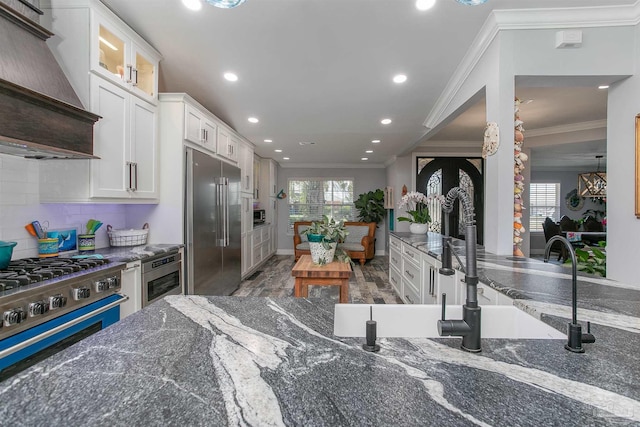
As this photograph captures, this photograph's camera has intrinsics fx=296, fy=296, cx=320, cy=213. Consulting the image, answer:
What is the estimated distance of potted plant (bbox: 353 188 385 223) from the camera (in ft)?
25.1

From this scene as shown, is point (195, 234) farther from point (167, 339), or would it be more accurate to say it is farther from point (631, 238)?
point (631, 238)

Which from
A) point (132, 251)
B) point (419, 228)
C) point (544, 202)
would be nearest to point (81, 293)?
point (132, 251)

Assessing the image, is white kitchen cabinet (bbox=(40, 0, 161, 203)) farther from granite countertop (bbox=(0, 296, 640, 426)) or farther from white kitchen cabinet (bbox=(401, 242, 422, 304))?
white kitchen cabinet (bbox=(401, 242, 422, 304))

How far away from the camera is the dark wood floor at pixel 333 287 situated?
161 inches

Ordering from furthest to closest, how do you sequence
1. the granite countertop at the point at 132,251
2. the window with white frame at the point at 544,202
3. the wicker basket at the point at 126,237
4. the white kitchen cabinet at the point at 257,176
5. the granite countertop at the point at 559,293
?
the window with white frame at the point at 544,202 < the white kitchen cabinet at the point at 257,176 < the wicker basket at the point at 126,237 < the granite countertop at the point at 132,251 < the granite countertop at the point at 559,293

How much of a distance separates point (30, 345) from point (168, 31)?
2.19 m

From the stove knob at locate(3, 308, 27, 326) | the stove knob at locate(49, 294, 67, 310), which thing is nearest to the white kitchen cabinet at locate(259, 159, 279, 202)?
the stove knob at locate(49, 294, 67, 310)

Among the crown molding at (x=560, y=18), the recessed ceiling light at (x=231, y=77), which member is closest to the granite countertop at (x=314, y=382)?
the crown molding at (x=560, y=18)

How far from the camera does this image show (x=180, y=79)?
9.94ft

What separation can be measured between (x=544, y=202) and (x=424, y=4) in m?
9.28

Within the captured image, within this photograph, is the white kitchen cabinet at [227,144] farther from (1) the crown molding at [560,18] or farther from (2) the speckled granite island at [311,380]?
(2) the speckled granite island at [311,380]

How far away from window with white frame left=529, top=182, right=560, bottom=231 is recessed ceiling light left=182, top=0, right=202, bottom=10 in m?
9.88

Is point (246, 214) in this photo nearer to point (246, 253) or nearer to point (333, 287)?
point (246, 253)

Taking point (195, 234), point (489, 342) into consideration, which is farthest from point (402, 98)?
point (489, 342)
